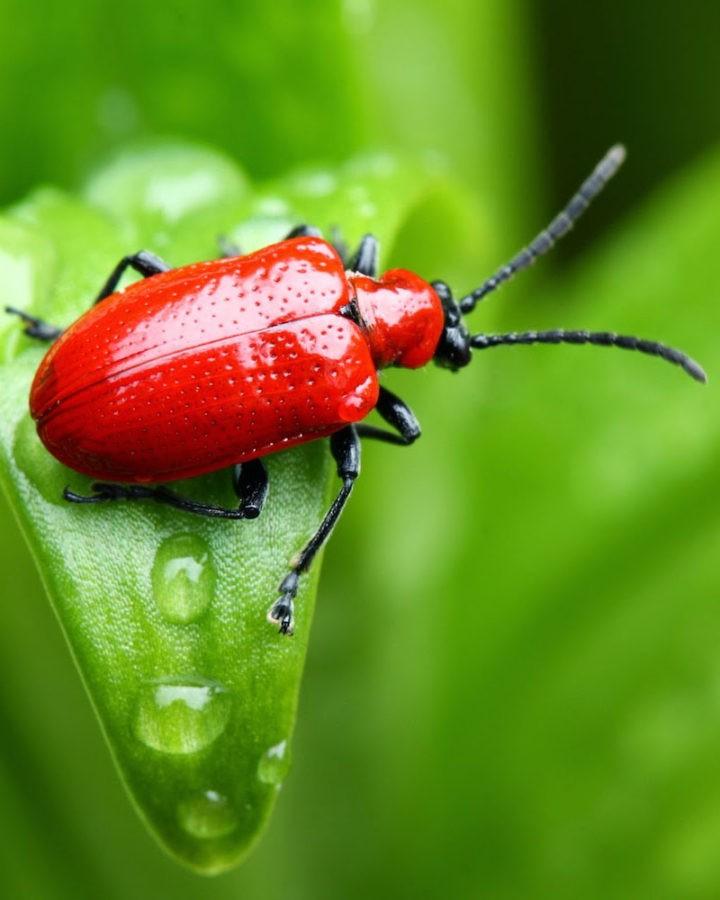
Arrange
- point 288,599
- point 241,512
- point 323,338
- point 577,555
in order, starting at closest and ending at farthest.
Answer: point 288,599 < point 241,512 < point 323,338 < point 577,555

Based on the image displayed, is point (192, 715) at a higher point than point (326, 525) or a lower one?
lower

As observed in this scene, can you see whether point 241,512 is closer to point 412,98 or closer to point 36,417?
point 36,417

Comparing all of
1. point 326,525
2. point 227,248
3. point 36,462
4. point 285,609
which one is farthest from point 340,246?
point 285,609

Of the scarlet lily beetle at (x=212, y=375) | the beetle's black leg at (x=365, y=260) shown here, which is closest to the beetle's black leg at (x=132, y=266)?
the scarlet lily beetle at (x=212, y=375)

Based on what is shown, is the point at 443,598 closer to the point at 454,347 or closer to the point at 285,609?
the point at 454,347

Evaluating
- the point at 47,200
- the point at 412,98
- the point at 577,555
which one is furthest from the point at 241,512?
the point at 412,98

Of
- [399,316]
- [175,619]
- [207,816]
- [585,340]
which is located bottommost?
[207,816]

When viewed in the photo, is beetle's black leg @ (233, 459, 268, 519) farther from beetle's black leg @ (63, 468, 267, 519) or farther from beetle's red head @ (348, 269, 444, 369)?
beetle's red head @ (348, 269, 444, 369)

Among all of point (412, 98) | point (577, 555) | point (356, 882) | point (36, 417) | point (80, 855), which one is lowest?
point (80, 855)
